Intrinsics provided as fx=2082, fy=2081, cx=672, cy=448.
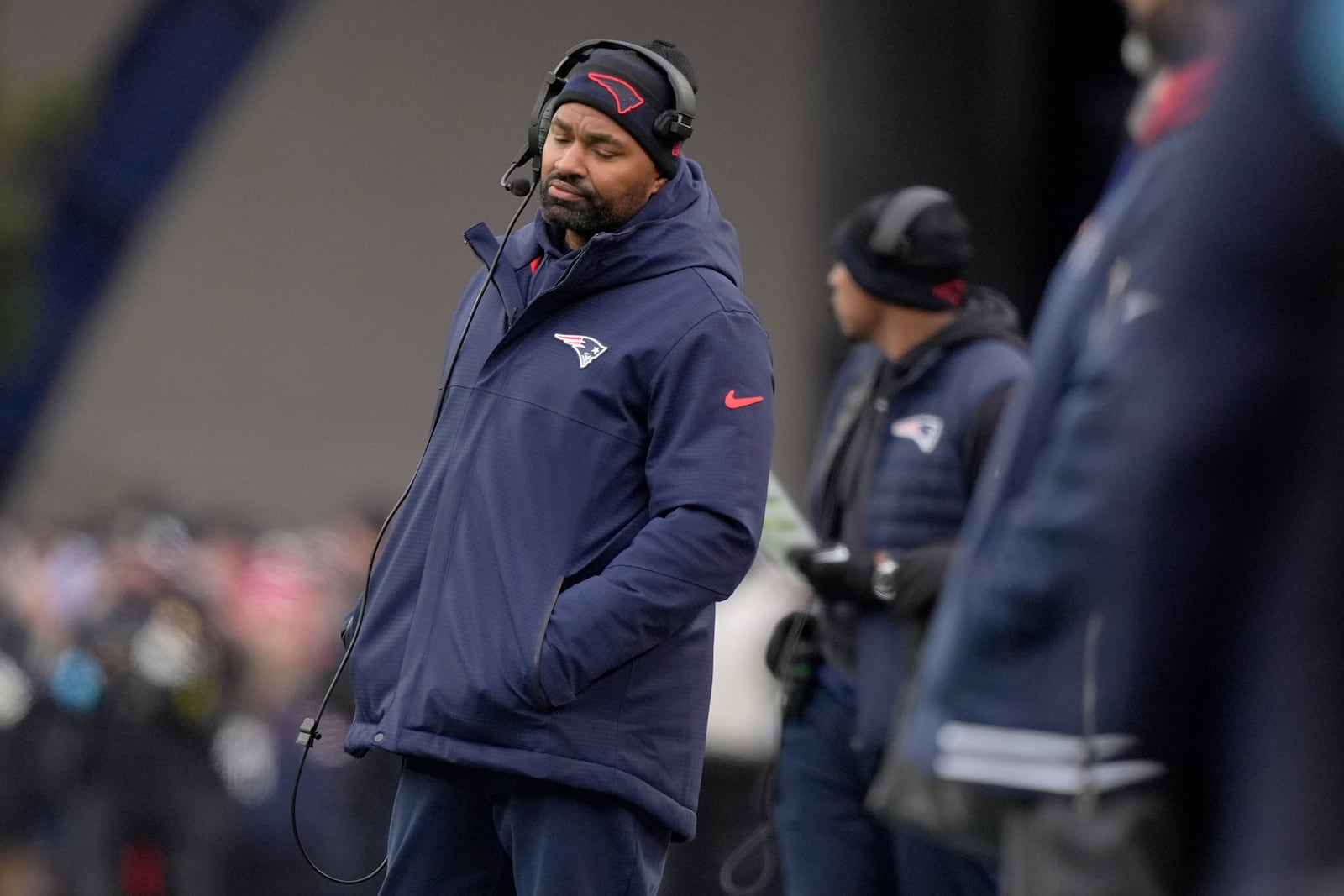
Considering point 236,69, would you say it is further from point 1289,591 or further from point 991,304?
point 1289,591

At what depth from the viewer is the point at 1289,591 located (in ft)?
4.65

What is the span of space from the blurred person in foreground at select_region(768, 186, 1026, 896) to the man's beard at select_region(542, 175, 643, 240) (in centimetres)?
106

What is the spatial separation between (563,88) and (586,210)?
260mm

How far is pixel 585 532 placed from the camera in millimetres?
3350

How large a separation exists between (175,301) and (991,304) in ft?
32.6

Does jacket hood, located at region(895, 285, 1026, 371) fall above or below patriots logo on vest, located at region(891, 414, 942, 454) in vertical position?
above

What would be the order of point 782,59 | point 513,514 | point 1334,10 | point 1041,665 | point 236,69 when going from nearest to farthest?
point 1334,10 < point 1041,665 < point 513,514 < point 782,59 < point 236,69

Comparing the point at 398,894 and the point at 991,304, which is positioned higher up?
the point at 991,304

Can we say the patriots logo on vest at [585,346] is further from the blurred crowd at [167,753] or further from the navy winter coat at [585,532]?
the blurred crowd at [167,753]

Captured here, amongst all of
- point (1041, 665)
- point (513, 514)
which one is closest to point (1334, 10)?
point (1041, 665)

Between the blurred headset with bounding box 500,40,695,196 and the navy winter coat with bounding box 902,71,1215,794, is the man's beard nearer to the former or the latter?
the blurred headset with bounding box 500,40,695,196

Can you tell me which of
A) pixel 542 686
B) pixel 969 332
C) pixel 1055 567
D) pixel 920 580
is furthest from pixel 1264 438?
pixel 969 332

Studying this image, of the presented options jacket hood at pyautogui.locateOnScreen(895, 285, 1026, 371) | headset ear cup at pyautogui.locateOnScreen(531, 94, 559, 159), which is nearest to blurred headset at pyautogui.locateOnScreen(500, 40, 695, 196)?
headset ear cup at pyautogui.locateOnScreen(531, 94, 559, 159)

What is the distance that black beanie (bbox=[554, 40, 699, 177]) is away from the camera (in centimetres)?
350
